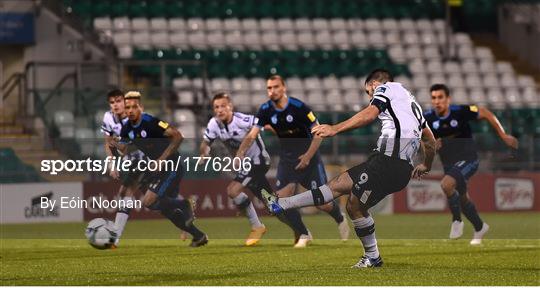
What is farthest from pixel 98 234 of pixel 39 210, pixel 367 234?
pixel 39 210

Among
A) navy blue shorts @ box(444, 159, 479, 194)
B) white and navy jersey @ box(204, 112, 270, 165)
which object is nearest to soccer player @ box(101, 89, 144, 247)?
white and navy jersey @ box(204, 112, 270, 165)

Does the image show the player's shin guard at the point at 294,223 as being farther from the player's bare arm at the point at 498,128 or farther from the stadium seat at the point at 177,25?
the stadium seat at the point at 177,25

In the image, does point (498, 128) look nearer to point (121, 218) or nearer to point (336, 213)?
point (336, 213)

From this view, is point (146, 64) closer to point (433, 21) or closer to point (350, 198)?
point (433, 21)

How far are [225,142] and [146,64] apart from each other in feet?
30.5

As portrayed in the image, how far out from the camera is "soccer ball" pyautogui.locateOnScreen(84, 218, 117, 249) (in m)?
14.2

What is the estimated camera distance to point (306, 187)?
1592 cm

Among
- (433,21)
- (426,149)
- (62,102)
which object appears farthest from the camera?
(433,21)

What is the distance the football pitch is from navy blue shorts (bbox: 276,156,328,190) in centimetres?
82

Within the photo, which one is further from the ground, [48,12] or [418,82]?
[48,12]

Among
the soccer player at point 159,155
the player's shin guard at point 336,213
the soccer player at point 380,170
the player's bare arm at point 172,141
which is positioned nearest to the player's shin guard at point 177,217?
the soccer player at point 159,155

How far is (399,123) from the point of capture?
11883 millimetres

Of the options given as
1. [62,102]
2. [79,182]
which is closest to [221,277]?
[79,182]

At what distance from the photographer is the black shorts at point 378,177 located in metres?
12.1
